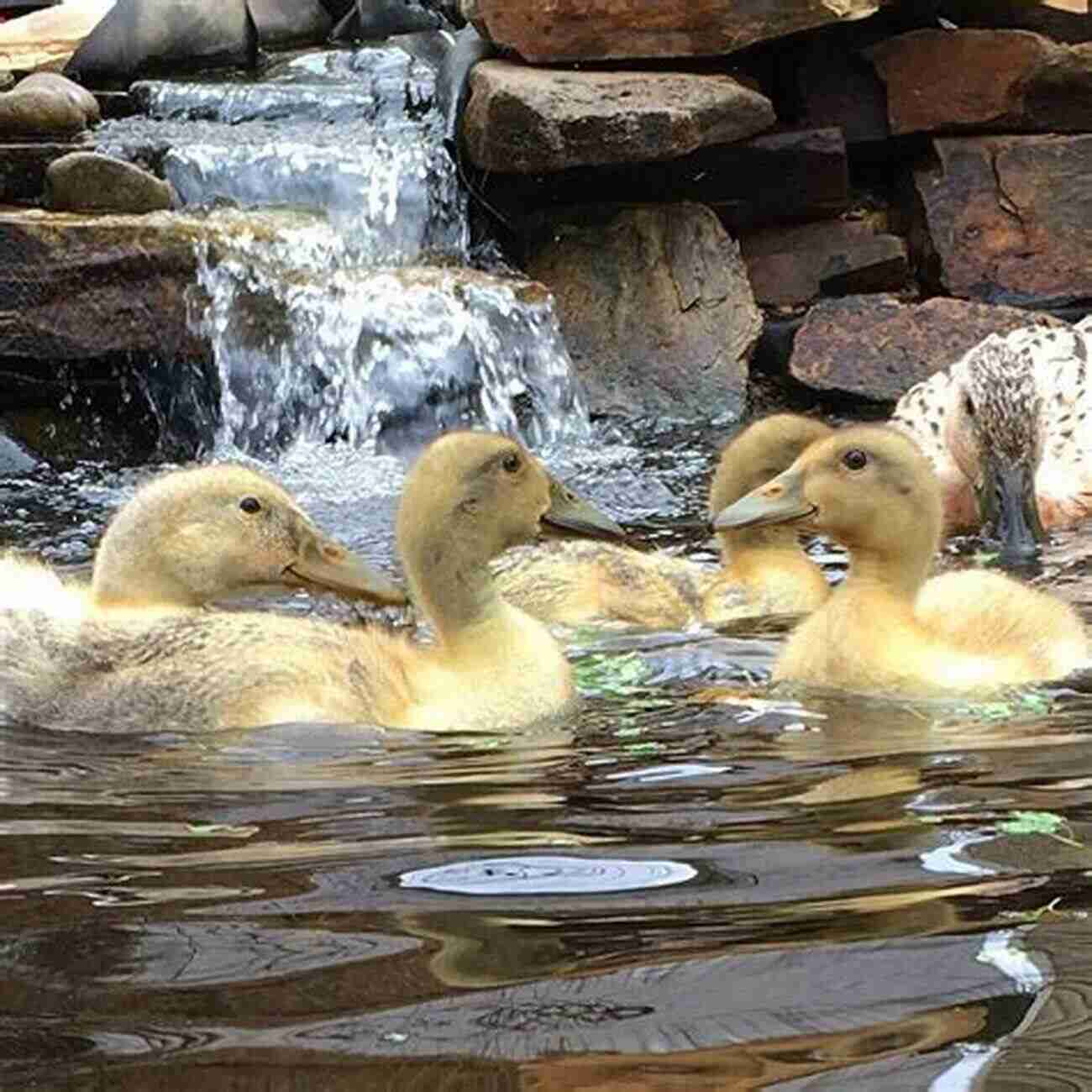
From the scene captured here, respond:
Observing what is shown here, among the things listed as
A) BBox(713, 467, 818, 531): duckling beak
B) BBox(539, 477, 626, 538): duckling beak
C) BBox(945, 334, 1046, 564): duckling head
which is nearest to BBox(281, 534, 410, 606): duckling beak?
BBox(539, 477, 626, 538): duckling beak

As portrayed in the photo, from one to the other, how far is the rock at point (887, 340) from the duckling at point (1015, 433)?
84.3 inches

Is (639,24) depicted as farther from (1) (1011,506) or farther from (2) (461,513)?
(2) (461,513)

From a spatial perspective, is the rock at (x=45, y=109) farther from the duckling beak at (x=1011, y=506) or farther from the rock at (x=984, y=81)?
the duckling beak at (x=1011, y=506)

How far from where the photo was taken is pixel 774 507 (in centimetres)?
554

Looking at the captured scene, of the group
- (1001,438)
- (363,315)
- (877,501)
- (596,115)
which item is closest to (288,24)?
(363,315)

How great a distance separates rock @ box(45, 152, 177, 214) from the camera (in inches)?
473

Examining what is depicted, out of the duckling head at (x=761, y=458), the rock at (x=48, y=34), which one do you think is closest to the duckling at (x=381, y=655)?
the duckling head at (x=761, y=458)

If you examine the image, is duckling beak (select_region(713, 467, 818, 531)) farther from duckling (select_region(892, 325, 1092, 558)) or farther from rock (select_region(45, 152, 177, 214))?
rock (select_region(45, 152, 177, 214))

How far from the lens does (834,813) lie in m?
3.40

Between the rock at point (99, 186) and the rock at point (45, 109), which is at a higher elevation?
the rock at point (45, 109)

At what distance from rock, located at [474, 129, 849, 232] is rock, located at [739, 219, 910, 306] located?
0.11 meters

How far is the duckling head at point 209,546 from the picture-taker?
496 centimetres

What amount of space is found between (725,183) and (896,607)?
7934mm

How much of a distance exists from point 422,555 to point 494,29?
798 centimetres
